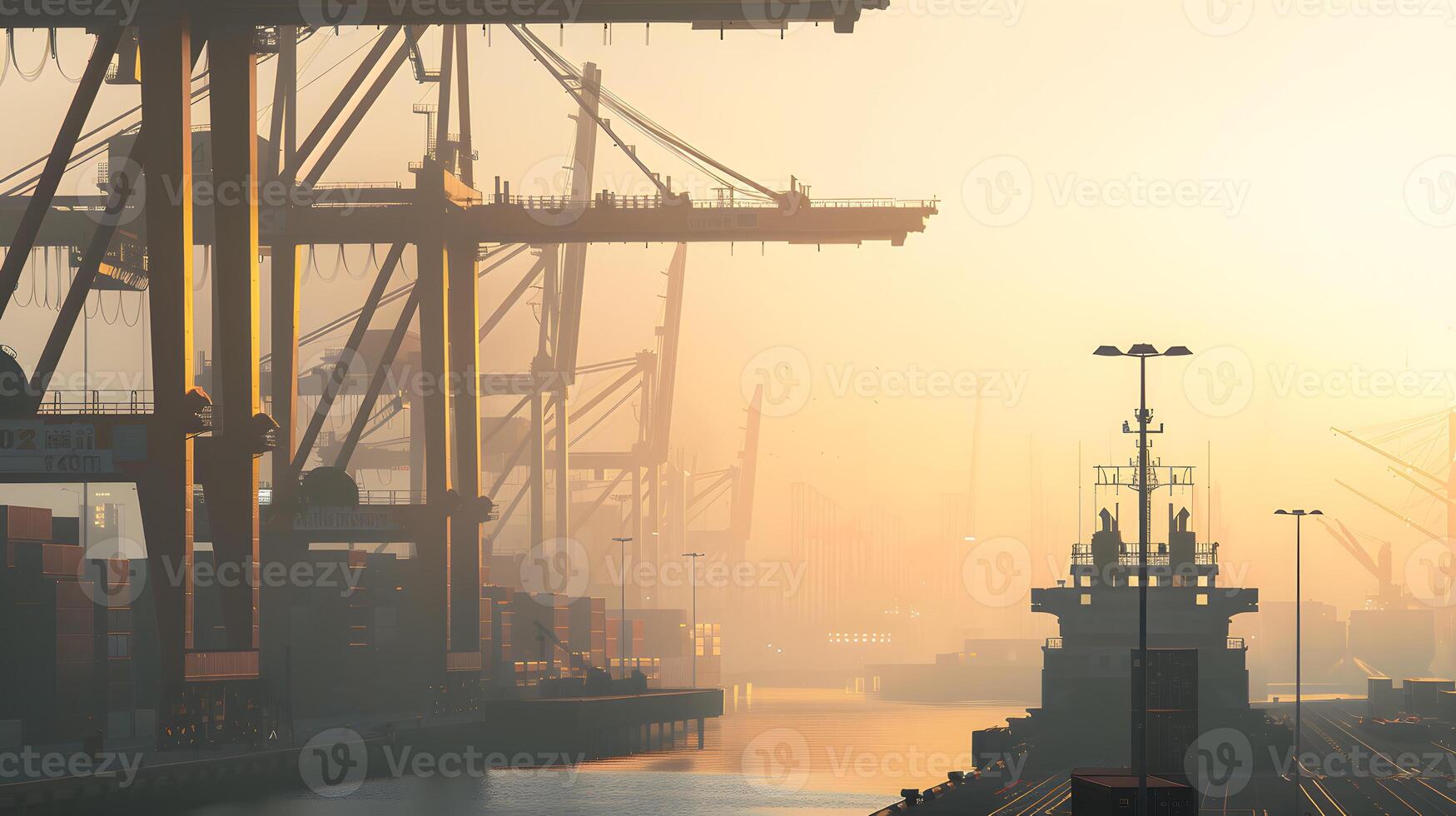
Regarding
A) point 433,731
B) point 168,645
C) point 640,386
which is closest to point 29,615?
point 168,645

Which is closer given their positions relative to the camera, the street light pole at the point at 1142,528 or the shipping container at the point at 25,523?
the street light pole at the point at 1142,528

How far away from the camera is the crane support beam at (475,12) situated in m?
51.8

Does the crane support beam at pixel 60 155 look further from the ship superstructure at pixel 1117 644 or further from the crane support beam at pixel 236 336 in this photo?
the ship superstructure at pixel 1117 644

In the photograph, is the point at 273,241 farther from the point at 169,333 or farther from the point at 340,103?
the point at 169,333

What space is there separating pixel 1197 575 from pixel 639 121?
37784mm

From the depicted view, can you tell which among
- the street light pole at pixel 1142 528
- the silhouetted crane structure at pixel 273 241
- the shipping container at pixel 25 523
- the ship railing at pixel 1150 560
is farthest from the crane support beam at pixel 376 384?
the street light pole at pixel 1142 528

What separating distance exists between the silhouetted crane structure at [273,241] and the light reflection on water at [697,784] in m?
8.71

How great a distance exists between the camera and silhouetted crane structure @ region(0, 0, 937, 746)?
5219cm

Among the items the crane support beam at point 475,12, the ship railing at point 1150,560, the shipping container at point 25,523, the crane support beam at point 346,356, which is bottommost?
the ship railing at point 1150,560

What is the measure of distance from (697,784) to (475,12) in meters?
39.9

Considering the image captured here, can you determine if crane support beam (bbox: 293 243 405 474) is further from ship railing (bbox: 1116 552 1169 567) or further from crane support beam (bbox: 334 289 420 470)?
ship railing (bbox: 1116 552 1169 567)

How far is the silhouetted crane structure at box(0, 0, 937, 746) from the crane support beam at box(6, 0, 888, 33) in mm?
81

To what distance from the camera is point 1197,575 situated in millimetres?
73312

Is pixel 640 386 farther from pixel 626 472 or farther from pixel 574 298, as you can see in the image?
pixel 574 298
